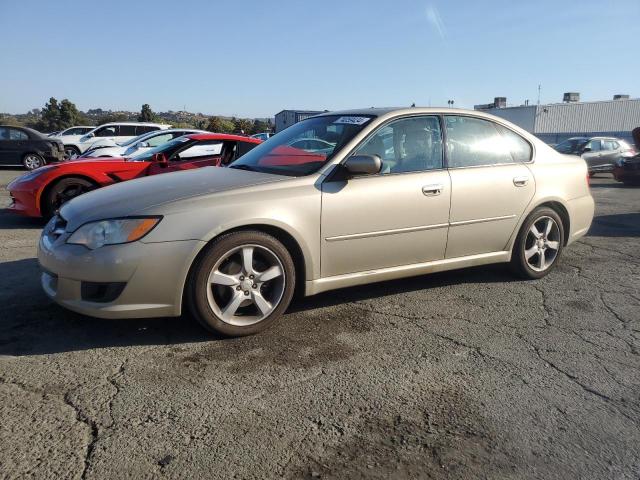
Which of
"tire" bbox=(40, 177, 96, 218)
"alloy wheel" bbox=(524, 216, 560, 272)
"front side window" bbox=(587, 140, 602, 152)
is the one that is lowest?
"alloy wheel" bbox=(524, 216, 560, 272)

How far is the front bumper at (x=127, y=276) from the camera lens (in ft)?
10.1

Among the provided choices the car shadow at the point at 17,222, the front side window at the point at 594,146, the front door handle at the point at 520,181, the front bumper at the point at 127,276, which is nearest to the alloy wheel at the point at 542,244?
the front door handle at the point at 520,181

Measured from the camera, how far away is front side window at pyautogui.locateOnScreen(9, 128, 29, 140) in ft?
53.0

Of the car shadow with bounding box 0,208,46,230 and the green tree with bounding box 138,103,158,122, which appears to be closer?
the car shadow with bounding box 0,208,46,230

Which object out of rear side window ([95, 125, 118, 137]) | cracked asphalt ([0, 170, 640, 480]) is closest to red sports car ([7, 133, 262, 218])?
cracked asphalt ([0, 170, 640, 480])

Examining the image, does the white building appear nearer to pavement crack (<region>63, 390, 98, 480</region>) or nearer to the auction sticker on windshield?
the auction sticker on windshield

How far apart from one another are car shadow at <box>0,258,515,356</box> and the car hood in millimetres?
727

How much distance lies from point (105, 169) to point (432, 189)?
5179 mm

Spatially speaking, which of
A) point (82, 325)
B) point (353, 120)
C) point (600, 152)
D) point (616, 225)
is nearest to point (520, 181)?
point (353, 120)

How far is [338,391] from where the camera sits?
9.13ft

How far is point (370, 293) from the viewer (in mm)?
4402

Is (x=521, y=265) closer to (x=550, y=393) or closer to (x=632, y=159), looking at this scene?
(x=550, y=393)

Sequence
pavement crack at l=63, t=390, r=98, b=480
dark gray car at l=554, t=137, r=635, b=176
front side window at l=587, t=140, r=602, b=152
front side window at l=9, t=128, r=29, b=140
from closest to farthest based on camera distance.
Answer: pavement crack at l=63, t=390, r=98, b=480 < front side window at l=9, t=128, r=29, b=140 < dark gray car at l=554, t=137, r=635, b=176 < front side window at l=587, t=140, r=602, b=152

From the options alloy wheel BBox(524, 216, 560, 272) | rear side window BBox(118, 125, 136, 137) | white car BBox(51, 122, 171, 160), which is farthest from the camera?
rear side window BBox(118, 125, 136, 137)
